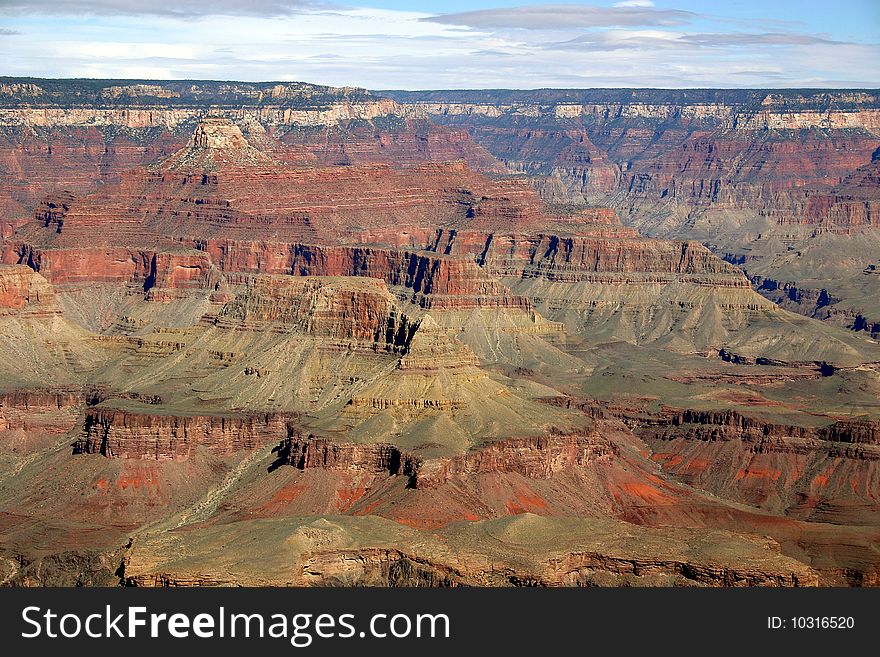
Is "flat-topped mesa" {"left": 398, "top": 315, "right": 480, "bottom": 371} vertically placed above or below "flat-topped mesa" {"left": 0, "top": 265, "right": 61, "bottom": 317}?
above

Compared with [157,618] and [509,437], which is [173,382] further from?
[157,618]

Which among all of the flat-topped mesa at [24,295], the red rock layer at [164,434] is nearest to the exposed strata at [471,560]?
the red rock layer at [164,434]

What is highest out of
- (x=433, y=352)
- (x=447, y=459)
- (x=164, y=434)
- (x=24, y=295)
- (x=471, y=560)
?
(x=433, y=352)

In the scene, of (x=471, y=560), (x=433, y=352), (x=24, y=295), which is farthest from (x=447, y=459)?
(x=24, y=295)

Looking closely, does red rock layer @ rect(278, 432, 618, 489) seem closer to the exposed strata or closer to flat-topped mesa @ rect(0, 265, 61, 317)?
the exposed strata

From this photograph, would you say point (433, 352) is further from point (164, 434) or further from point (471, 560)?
point (471, 560)

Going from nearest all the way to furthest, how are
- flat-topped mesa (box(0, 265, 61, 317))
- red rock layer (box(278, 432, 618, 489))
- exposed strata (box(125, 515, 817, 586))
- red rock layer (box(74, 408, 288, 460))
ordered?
exposed strata (box(125, 515, 817, 586)), red rock layer (box(278, 432, 618, 489)), red rock layer (box(74, 408, 288, 460)), flat-topped mesa (box(0, 265, 61, 317))

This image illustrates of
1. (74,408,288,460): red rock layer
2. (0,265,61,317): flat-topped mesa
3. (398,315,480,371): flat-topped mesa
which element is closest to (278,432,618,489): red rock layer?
(74,408,288,460): red rock layer

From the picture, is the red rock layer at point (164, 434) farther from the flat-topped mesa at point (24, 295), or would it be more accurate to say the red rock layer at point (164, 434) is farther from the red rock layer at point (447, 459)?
the flat-topped mesa at point (24, 295)

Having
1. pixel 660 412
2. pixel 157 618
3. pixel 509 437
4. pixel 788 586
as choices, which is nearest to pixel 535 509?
pixel 509 437
